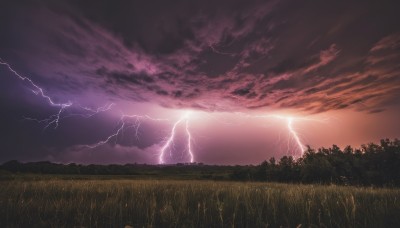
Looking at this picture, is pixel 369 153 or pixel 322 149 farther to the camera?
pixel 322 149

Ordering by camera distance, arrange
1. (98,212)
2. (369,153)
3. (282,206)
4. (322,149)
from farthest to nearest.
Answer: (322,149), (369,153), (282,206), (98,212)

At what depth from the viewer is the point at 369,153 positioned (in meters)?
43.6

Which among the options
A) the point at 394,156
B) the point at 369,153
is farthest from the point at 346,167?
the point at 394,156

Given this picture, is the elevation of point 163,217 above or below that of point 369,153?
below

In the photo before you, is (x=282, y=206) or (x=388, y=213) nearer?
(x=388, y=213)

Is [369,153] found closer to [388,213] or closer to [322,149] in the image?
[322,149]

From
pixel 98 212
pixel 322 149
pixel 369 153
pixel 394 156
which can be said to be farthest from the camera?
pixel 322 149

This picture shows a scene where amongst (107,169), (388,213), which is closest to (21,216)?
(388,213)

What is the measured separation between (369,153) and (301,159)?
71.1 ft

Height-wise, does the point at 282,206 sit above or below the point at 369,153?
below

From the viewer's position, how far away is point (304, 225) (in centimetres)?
295

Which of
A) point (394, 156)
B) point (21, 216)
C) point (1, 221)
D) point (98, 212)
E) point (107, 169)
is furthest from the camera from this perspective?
point (107, 169)

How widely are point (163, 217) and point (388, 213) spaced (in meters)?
3.04

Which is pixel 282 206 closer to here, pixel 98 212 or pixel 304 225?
pixel 304 225
